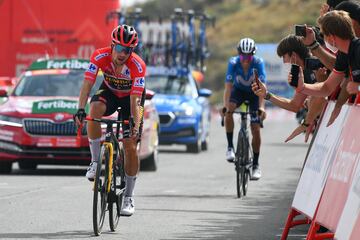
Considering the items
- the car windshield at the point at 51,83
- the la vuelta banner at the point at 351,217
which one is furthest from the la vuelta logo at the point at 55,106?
the la vuelta banner at the point at 351,217

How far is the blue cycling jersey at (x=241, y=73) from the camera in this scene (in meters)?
16.7

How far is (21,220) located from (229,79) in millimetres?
5196

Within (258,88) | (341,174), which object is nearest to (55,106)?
(258,88)

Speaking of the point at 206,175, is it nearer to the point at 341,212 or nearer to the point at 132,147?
the point at 132,147

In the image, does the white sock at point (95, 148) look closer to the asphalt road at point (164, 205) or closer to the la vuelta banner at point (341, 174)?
the asphalt road at point (164, 205)

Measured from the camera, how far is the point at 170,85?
87.2 feet

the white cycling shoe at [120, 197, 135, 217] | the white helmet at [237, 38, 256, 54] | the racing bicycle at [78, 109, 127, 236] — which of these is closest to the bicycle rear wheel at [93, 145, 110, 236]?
the racing bicycle at [78, 109, 127, 236]

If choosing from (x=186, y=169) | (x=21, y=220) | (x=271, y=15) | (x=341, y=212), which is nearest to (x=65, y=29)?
(x=186, y=169)

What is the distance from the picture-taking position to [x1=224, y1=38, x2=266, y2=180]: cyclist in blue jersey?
16.7 m

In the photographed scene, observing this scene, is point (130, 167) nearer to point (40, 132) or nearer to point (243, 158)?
point (243, 158)

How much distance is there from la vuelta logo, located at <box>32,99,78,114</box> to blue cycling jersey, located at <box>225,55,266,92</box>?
253cm

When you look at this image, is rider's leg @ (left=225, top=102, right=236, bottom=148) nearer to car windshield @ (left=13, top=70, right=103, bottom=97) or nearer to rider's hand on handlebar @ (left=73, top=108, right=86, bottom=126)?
car windshield @ (left=13, top=70, right=103, bottom=97)

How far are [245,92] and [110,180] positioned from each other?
571 centimetres

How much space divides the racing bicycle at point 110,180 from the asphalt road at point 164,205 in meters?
0.17
